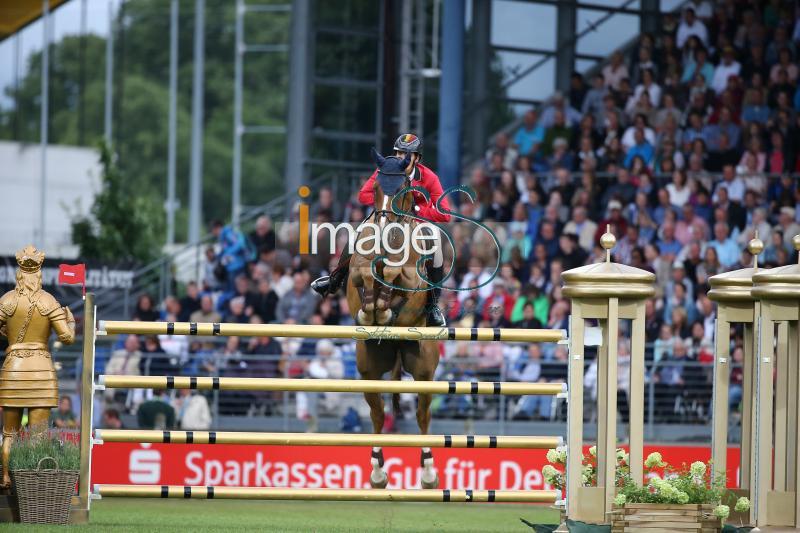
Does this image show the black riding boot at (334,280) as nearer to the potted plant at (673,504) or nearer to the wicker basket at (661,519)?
the potted plant at (673,504)

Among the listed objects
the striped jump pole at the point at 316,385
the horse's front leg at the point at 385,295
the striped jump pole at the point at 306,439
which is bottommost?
the striped jump pole at the point at 306,439

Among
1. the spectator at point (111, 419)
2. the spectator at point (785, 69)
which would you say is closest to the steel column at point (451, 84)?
the spectator at point (785, 69)

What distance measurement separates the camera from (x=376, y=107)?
22125 mm

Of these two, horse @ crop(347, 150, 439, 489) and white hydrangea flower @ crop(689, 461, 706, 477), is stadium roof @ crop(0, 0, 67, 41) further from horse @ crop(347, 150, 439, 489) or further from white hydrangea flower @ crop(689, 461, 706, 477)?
white hydrangea flower @ crop(689, 461, 706, 477)

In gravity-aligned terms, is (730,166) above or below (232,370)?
above

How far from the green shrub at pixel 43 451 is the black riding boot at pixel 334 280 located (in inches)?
89.3

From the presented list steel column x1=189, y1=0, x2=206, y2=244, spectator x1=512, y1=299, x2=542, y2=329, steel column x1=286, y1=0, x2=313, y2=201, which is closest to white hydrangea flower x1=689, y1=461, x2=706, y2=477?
spectator x1=512, y1=299, x2=542, y2=329

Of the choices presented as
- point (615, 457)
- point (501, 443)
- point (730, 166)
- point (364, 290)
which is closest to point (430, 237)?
point (364, 290)

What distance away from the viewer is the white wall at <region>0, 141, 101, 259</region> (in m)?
33.9

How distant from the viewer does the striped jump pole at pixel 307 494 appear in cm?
833

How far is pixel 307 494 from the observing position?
841 centimetres

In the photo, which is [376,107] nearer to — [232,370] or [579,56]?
[579,56]

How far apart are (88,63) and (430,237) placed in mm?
49975

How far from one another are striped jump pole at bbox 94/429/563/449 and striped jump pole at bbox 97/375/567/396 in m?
0.28
